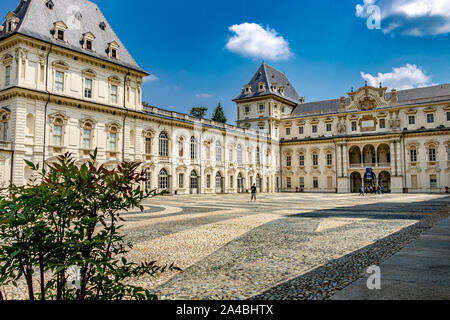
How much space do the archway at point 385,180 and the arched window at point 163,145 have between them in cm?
3660

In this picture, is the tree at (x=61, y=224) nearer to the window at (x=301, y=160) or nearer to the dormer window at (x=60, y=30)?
the dormer window at (x=60, y=30)

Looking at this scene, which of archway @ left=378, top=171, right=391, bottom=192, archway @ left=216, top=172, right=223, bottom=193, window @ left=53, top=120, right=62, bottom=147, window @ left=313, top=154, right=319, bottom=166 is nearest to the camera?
window @ left=53, top=120, right=62, bottom=147

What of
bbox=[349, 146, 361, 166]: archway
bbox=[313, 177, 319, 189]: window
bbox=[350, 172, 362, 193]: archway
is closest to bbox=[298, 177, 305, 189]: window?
bbox=[313, 177, 319, 189]: window

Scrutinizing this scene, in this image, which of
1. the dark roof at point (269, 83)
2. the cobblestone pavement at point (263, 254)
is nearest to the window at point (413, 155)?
the dark roof at point (269, 83)

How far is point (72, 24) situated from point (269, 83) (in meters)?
37.1

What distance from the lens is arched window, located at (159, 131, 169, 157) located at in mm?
37781

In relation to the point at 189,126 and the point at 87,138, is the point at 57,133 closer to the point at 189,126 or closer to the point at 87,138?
the point at 87,138

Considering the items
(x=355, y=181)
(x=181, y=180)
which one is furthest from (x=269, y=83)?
(x=181, y=180)

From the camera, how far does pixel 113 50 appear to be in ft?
112

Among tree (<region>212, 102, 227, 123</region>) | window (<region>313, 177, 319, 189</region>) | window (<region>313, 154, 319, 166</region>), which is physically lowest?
window (<region>313, 177, 319, 189</region>)

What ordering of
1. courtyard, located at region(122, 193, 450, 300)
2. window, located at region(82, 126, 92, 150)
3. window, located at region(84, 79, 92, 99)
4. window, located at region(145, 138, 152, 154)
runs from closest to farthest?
courtyard, located at region(122, 193, 450, 300), window, located at region(82, 126, 92, 150), window, located at region(84, 79, 92, 99), window, located at region(145, 138, 152, 154)

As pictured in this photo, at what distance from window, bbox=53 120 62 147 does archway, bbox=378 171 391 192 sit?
48089 mm

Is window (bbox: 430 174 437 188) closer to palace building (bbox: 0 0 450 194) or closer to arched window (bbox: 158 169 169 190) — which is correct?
palace building (bbox: 0 0 450 194)

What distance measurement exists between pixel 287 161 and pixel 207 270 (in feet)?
179
